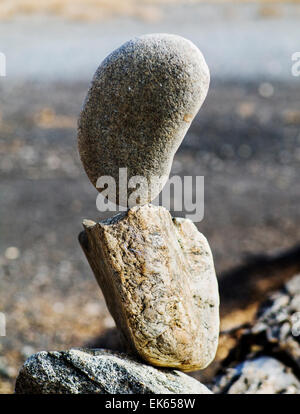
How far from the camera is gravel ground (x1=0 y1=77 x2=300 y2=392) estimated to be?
5.03 meters

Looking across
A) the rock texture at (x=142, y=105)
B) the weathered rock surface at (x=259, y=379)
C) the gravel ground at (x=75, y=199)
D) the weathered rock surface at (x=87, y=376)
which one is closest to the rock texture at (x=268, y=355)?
the weathered rock surface at (x=259, y=379)

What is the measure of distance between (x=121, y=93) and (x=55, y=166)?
6.07 m

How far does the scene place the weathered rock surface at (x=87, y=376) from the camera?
7.88 feet

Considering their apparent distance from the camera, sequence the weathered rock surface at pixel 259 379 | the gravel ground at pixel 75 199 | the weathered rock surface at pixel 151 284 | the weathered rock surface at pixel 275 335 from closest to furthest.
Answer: the weathered rock surface at pixel 151 284 → the weathered rock surface at pixel 259 379 → the weathered rock surface at pixel 275 335 → the gravel ground at pixel 75 199

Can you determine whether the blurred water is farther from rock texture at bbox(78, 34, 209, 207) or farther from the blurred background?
rock texture at bbox(78, 34, 209, 207)

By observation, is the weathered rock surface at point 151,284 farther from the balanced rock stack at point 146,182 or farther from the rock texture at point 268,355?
the rock texture at point 268,355

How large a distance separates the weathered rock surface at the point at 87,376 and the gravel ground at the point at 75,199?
1908 mm

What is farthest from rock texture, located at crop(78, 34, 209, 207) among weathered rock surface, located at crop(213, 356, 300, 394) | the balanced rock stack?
weathered rock surface, located at crop(213, 356, 300, 394)

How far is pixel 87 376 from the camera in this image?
2.42m

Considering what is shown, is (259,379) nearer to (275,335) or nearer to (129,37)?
(275,335)

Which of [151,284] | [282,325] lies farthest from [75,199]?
[151,284]

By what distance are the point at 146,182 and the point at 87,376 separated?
3.16ft

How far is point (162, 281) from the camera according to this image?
8.16 feet
